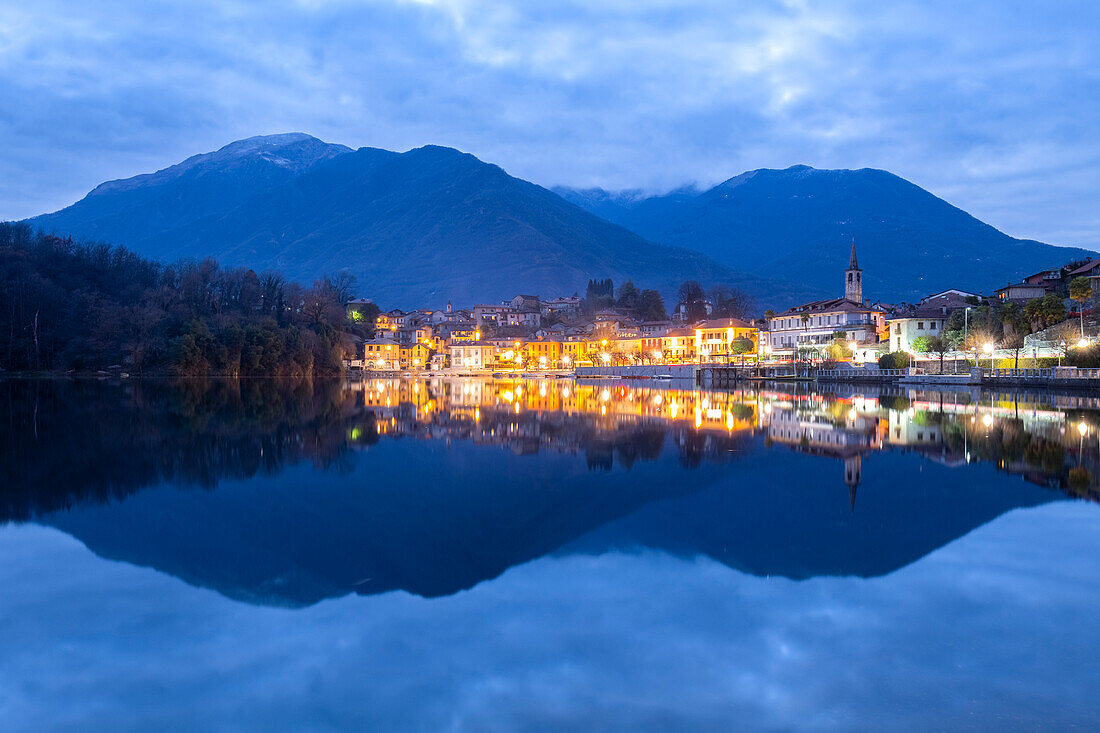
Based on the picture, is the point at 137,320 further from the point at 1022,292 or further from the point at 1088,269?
the point at 1088,269

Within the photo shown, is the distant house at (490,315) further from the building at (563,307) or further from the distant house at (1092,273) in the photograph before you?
the distant house at (1092,273)

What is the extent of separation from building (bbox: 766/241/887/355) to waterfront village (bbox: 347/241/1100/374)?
14cm

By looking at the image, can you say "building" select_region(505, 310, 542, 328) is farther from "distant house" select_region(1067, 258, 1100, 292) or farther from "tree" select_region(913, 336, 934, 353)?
"distant house" select_region(1067, 258, 1100, 292)

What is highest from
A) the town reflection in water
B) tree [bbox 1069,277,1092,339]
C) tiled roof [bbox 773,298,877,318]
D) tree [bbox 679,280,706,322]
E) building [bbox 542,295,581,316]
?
building [bbox 542,295,581,316]

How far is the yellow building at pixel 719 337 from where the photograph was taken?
8888 centimetres

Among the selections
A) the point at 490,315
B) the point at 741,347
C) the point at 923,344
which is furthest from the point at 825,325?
the point at 490,315

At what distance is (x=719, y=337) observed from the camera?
304 ft

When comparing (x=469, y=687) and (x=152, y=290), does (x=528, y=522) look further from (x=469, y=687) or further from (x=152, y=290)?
(x=152, y=290)

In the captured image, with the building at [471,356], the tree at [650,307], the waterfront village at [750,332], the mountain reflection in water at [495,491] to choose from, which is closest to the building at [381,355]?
the waterfront village at [750,332]

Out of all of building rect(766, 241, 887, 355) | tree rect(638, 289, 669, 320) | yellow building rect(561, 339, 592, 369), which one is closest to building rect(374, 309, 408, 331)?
yellow building rect(561, 339, 592, 369)

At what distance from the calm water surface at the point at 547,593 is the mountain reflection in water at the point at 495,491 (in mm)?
82

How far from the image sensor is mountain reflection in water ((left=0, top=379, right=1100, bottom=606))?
879 cm

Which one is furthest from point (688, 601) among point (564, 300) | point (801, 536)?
point (564, 300)

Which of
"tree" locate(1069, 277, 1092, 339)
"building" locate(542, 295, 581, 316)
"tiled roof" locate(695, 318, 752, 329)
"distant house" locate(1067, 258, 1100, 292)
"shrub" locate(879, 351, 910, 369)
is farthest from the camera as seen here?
"building" locate(542, 295, 581, 316)
